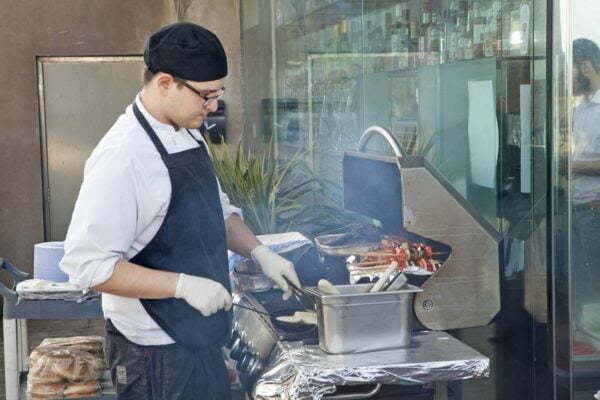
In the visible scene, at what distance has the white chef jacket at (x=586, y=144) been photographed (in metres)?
3.75

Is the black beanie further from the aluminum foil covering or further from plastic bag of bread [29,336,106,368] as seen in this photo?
plastic bag of bread [29,336,106,368]

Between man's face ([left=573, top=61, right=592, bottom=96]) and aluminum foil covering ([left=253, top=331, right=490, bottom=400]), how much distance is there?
1196mm

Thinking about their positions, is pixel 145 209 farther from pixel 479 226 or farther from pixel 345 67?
pixel 345 67

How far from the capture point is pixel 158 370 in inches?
122

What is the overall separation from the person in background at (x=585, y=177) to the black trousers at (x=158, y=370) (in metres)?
1.57

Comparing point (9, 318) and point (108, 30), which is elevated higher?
point (108, 30)

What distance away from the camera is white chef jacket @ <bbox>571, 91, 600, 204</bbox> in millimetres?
3748

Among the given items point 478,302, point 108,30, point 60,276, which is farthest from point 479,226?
point 108,30

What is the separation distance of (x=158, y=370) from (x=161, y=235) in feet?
1.42

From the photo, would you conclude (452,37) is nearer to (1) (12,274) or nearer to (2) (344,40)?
(2) (344,40)

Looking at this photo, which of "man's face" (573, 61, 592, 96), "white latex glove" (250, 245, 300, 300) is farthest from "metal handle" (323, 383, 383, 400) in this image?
"man's face" (573, 61, 592, 96)

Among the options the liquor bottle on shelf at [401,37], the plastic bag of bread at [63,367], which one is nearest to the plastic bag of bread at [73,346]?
the plastic bag of bread at [63,367]

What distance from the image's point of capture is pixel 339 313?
3.01m

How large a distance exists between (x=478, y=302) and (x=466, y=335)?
94 centimetres
